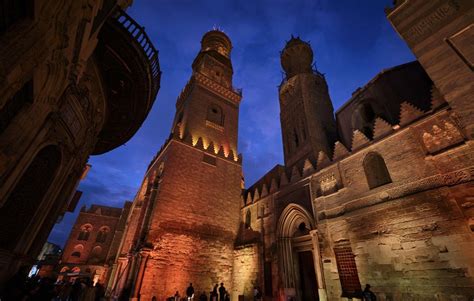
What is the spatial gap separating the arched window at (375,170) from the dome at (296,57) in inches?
447

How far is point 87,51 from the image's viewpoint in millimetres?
5859

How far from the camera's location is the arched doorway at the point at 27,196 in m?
6.07

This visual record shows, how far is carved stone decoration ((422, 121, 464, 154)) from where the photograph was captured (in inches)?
276

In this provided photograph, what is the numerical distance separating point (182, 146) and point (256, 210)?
21.7 feet

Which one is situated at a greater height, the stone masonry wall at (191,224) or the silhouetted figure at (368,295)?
the stone masonry wall at (191,224)

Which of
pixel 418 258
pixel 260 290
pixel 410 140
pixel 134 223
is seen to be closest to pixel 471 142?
pixel 410 140

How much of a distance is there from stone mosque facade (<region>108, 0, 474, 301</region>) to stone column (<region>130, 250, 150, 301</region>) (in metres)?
0.06

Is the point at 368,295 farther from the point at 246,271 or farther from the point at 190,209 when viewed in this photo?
the point at 190,209

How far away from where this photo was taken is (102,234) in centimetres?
2694

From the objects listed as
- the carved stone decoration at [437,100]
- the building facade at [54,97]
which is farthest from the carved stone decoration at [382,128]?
the building facade at [54,97]

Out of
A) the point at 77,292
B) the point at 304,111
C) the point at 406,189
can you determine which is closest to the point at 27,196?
the point at 77,292

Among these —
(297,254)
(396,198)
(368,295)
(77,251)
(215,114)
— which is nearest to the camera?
A: (368,295)

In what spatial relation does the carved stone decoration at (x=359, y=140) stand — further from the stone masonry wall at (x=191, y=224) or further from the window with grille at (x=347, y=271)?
the stone masonry wall at (x=191, y=224)

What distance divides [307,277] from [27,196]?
11837 millimetres
